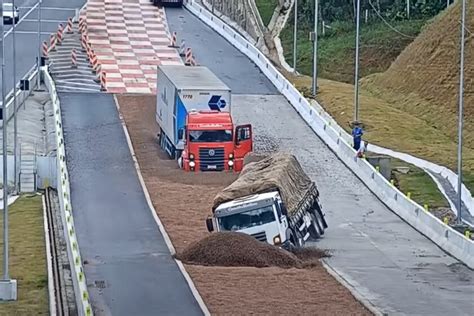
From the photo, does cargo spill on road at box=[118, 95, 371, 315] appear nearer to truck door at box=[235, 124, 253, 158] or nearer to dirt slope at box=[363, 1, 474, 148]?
truck door at box=[235, 124, 253, 158]

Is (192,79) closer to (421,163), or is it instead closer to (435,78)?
(421,163)

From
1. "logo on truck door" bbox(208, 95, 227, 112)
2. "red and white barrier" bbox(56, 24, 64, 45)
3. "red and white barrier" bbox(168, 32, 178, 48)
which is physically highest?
"red and white barrier" bbox(56, 24, 64, 45)

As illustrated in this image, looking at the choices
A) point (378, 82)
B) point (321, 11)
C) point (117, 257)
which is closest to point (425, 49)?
point (378, 82)

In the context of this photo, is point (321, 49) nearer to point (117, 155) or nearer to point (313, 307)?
point (117, 155)

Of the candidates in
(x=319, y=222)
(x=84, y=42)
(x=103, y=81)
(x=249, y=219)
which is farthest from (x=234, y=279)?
(x=84, y=42)

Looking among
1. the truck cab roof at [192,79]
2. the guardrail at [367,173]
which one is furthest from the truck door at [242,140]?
the guardrail at [367,173]

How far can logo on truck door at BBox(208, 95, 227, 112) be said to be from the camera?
5353cm

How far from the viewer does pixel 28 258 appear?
40.2m

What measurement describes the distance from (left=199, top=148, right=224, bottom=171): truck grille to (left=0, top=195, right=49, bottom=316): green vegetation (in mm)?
6509

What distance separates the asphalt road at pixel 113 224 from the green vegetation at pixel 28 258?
1.31m

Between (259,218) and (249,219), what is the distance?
0.95 ft

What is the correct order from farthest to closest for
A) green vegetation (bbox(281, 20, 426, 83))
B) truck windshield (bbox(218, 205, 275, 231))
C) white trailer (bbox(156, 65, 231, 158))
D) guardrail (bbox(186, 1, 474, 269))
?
green vegetation (bbox(281, 20, 426, 83)) → white trailer (bbox(156, 65, 231, 158)) → guardrail (bbox(186, 1, 474, 269)) → truck windshield (bbox(218, 205, 275, 231))

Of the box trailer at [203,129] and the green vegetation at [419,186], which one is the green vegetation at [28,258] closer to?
the box trailer at [203,129]

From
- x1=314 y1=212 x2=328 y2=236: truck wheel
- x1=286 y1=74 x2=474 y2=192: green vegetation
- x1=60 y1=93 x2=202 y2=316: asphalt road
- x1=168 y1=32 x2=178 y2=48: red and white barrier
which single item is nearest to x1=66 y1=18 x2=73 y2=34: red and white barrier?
x1=168 y1=32 x2=178 y2=48: red and white barrier
